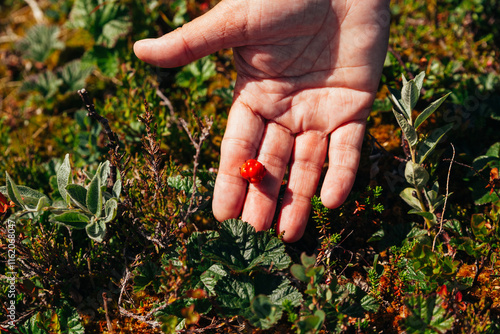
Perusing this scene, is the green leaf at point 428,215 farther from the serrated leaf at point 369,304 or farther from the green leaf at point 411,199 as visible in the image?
the serrated leaf at point 369,304

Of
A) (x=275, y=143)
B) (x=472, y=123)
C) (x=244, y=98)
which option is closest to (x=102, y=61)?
(x=244, y=98)

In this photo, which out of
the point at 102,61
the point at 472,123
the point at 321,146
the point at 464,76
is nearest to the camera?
the point at 321,146

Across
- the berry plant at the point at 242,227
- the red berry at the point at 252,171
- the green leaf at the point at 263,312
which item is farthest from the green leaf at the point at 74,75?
the green leaf at the point at 263,312

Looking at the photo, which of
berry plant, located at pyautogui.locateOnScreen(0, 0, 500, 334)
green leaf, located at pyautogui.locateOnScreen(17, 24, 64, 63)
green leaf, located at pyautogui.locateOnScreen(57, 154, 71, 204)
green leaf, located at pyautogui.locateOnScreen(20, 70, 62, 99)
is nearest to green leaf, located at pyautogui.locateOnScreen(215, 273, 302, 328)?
berry plant, located at pyautogui.locateOnScreen(0, 0, 500, 334)

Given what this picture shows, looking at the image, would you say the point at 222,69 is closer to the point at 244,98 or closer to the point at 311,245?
the point at 244,98

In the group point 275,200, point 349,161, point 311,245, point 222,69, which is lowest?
point 311,245

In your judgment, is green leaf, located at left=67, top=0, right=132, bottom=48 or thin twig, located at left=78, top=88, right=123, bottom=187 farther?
green leaf, located at left=67, top=0, right=132, bottom=48

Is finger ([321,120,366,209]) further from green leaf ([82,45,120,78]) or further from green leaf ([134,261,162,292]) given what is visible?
green leaf ([82,45,120,78])

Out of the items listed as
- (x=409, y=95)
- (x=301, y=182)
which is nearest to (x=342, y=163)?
(x=301, y=182)

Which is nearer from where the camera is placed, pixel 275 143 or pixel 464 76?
pixel 275 143
